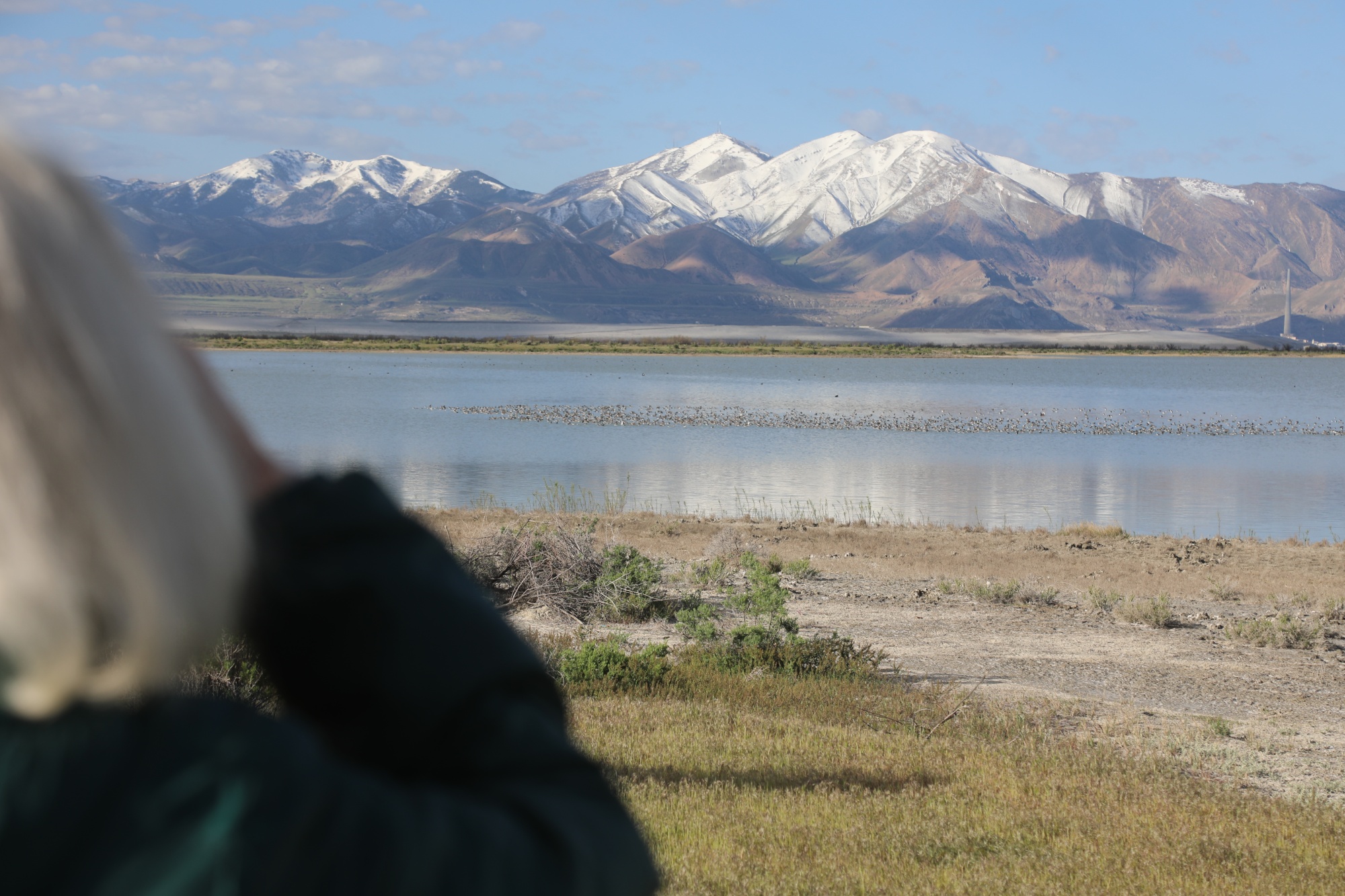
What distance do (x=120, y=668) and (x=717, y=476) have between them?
30148 mm

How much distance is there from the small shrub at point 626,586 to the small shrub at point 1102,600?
5276 millimetres

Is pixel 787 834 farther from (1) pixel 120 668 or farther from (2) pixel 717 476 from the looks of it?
(2) pixel 717 476

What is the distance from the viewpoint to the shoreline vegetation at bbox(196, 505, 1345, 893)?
525 cm

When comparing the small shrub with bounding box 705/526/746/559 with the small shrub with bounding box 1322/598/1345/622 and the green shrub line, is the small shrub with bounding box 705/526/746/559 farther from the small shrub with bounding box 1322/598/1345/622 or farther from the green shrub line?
the small shrub with bounding box 1322/598/1345/622

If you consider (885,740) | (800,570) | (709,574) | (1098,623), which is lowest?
(1098,623)

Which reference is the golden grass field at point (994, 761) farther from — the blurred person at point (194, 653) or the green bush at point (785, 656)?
the blurred person at point (194, 653)

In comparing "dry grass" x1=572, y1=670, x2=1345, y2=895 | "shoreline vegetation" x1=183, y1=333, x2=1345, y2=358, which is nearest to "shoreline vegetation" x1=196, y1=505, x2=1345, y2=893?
"dry grass" x1=572, y1=670, x2=1345, y2=895

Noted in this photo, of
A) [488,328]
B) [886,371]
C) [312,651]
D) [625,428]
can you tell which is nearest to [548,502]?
[625,428]

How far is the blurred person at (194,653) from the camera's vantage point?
727 millimetres

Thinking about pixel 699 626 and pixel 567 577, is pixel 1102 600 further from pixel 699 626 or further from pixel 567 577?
pixel 567 577

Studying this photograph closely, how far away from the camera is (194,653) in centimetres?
86

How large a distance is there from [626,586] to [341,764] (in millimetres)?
12322

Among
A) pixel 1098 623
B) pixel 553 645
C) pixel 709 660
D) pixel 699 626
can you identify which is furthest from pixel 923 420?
pixel 709 660

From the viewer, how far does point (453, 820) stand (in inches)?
33.2
